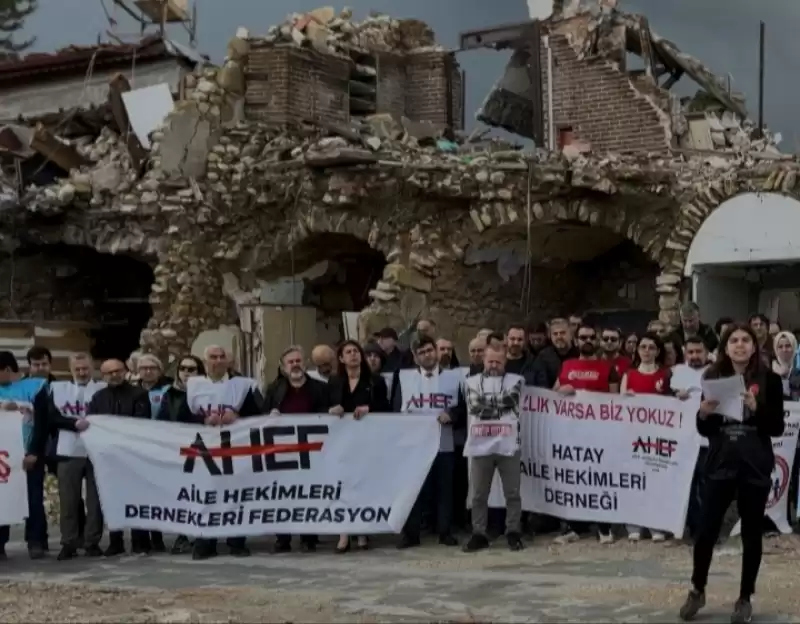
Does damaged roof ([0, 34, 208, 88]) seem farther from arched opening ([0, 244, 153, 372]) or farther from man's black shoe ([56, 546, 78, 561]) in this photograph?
man's black shoe ([56, 546, 78, 561])

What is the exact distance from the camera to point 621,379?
902 cm

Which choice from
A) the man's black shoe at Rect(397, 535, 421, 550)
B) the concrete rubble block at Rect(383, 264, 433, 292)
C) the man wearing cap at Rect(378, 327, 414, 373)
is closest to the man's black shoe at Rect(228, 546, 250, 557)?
the man's black shoe at Rect(397, 535, 421, 550)

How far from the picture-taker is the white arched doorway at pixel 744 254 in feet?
43.9

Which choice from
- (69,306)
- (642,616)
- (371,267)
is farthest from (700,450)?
(69,306)

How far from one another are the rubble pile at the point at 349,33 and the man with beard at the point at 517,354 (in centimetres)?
1000

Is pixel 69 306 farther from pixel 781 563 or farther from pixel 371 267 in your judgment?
pixel 781 563

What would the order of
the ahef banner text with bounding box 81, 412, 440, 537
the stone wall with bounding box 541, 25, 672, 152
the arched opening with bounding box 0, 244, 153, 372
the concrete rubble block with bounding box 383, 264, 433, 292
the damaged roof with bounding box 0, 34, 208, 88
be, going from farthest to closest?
the damaged roof with bounding box 0, 34, 208, 88 → the arched opening with bounding box 0, 244, 153, 372 → the stone wall with bounding box 541, 25, 672, 152 → the concrete rubble block with bounding box 383, 264, 433, 292 → the ahef banner text with bounding box 81, 412, 440, 537

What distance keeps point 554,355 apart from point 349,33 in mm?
12418

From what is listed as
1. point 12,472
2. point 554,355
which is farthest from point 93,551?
point 554,355

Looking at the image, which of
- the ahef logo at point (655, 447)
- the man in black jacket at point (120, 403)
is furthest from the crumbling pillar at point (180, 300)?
the ahef logo at point (655, 447)

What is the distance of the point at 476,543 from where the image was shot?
8508mm

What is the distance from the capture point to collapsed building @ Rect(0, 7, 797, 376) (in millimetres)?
14859

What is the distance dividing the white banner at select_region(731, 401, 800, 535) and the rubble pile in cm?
1162

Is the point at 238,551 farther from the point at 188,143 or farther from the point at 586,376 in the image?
the point at 188,143
